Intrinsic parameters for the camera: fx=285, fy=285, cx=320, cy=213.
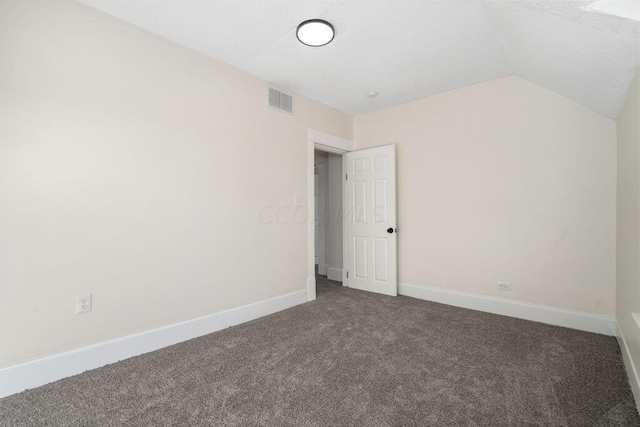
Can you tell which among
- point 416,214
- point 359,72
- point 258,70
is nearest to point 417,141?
point 416,214

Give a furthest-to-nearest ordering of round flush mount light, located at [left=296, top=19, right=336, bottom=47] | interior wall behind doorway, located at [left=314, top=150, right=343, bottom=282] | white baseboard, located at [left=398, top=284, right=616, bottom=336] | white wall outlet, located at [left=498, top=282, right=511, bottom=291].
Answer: interior wall behind doorway, located at [left=314, top=150, right=343, bottom=282], white wall outlet, located at [left=498, top=282, right=511, bottom=291], white baseboard, located at [left=398, top=284, right=616, bottom=336], round flush mount light, located at [left=296, top=19, right=336, bottom=47]

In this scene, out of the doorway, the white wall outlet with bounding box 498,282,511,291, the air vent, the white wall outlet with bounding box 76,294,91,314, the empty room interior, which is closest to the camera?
the empty room interior

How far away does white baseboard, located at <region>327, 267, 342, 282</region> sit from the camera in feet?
15.3

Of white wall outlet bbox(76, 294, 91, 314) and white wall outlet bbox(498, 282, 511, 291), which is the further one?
white wall outlet bbox(498, 282, 511, 291)

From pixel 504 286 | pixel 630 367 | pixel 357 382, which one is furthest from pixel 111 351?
pixel 504 286

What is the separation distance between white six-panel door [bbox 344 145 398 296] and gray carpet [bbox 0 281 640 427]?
49.1 inches

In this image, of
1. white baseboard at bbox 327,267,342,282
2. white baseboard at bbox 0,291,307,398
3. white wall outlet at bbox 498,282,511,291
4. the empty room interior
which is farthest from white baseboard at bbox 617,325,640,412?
white baseboard at bbox 327,267,342,282

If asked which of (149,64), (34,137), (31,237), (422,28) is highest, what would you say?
(422,28)

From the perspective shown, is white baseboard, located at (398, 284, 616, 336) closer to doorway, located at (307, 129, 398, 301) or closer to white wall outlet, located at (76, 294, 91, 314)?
doorway, located at (307, 129, 398, 301)

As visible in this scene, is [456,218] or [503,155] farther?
[456,218]

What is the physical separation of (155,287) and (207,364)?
79cm

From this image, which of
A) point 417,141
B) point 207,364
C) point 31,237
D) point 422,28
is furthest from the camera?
point 417,141

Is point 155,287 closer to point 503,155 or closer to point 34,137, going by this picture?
point 34,137

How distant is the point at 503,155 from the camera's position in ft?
10.3
